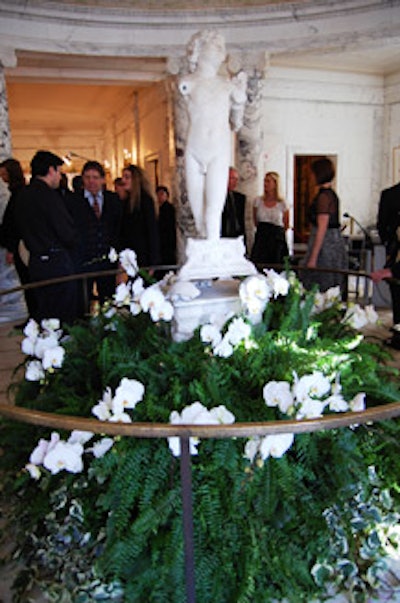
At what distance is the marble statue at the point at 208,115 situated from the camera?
8.79ft

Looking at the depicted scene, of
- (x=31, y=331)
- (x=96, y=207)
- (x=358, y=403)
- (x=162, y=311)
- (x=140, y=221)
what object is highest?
(x=96, y=207)

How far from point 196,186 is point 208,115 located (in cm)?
36

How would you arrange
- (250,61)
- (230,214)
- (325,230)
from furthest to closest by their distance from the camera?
(250,61), (230,214), (325,230)

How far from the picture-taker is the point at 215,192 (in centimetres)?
277

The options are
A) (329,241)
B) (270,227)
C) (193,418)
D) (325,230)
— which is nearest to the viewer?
(193,418)

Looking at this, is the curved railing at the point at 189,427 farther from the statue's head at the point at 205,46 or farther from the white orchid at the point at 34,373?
the statue's head at the point at 205,46

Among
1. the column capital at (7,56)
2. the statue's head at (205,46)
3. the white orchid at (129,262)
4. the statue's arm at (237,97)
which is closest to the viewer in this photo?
the statue's head at (205,46)

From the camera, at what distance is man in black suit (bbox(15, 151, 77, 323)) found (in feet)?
12.7

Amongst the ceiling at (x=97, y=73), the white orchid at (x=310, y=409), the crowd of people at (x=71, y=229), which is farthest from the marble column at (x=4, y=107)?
the white orchid at (x=310, y=409)

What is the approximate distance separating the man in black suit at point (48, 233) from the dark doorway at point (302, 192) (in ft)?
31.5

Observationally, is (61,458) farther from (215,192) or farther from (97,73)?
(97,73)

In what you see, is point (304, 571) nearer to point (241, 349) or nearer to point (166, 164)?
point (241, 349)

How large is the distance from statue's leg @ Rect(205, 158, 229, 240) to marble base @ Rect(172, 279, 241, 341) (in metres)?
0.34

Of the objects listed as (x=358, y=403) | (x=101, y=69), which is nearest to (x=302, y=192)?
(x=101, y=69)
